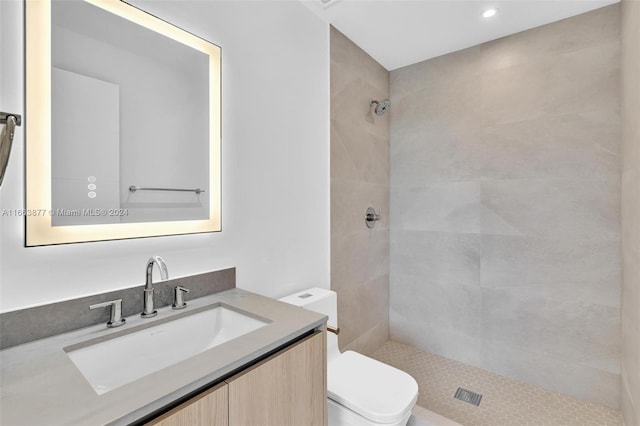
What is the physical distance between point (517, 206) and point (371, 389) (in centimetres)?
161

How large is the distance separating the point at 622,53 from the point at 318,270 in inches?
87.5

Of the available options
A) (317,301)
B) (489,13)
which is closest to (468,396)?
(317,301)

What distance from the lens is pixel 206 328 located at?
1.16 metres

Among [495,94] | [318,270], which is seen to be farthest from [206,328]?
[495,94]

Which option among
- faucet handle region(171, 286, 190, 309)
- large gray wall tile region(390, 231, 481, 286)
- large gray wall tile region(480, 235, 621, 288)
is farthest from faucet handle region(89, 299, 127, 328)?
large gray wall tile region(480, 235, 621, 288)

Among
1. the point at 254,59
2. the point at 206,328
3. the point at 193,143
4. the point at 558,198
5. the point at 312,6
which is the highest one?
the point at 312,6

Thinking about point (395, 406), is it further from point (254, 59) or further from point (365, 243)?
point (254, 59)

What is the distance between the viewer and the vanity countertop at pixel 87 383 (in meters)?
0.58

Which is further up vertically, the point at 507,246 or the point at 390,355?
the point at 507,246

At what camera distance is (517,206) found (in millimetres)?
2115

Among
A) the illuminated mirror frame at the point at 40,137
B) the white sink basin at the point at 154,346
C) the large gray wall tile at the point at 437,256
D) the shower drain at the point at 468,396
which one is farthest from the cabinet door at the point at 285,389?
the large gray wall tile at the point at 437,256

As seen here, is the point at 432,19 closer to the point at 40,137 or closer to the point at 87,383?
the point at 40,137

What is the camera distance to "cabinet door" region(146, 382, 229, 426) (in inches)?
25.7

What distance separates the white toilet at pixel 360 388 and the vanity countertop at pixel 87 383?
1.81 feet
